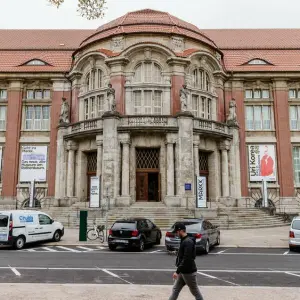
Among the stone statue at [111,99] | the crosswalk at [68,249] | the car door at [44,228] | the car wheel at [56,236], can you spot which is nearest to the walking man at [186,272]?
the crosswalk at [68,249]

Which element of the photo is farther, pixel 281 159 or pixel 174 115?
pixel 281 159

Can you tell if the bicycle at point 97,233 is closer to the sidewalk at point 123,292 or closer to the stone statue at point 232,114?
the sidewalk at point 123,292

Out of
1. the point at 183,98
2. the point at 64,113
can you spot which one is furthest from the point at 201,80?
the point at 64,113

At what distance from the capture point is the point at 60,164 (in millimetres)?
30922

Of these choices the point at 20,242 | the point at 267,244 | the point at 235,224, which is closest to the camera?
the point at 20,242

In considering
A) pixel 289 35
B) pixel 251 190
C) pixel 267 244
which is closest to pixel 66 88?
pixel 251 190

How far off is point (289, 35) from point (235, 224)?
2769 centimetres

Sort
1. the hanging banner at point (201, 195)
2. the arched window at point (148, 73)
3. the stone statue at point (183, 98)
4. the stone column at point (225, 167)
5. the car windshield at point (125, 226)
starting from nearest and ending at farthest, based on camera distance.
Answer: the car windshield at point (125, 226)
the hanging banner at point (201, 195)
the stone statue at point (183, 98)
the stone column at point (225, 167)
the arched window at point (148, 73)

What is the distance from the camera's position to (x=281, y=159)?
32.5 meters

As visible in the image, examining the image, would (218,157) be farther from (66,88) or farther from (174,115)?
(66,88)

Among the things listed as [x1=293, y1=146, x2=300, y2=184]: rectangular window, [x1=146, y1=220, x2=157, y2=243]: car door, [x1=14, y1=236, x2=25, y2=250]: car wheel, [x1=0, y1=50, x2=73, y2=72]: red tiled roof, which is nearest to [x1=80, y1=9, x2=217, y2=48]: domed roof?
[x1=0, y1=50, x2=73, y2=72]: red tiled roof

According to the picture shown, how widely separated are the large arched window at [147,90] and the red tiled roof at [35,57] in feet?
26.4

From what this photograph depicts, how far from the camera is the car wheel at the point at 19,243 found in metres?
15.6

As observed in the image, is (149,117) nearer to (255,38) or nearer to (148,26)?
(148,26)
